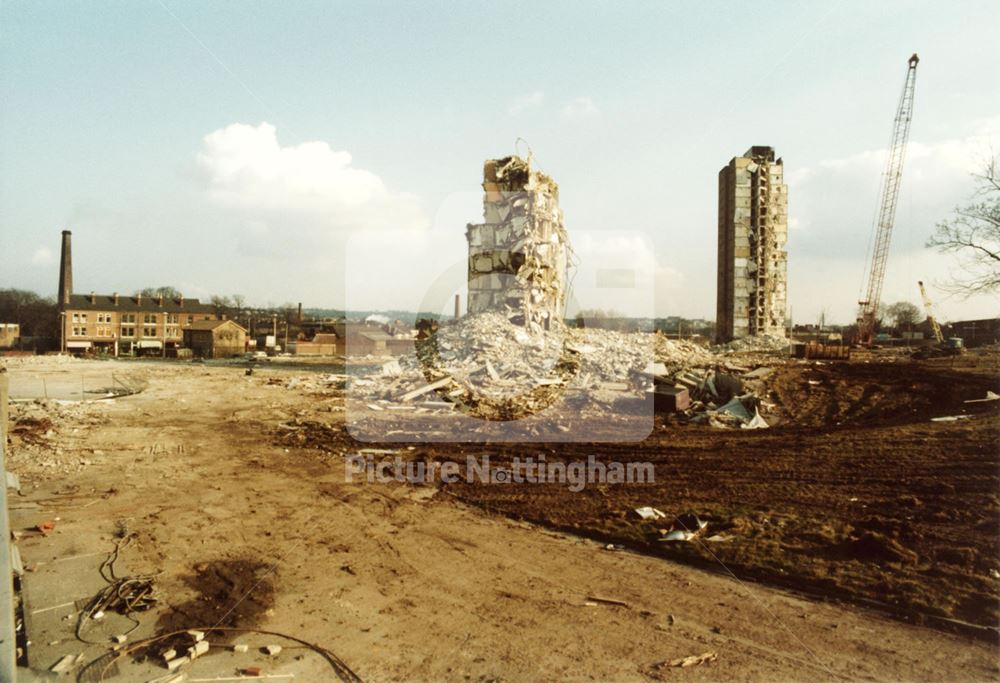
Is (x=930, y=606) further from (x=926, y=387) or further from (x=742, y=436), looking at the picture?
(x=926, y=387)

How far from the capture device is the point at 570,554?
6852mm

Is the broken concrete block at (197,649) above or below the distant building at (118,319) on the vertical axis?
below

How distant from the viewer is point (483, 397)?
17.3 meters

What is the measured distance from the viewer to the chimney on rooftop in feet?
212

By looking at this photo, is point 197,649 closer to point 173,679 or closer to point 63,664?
point 173,679

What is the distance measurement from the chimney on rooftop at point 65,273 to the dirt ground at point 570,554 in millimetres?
66063

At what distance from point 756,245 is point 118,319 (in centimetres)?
7194

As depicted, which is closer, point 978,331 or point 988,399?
point 988,399

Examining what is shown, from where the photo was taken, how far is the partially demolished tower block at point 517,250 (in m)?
25.0

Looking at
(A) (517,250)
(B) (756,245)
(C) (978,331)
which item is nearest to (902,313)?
(C) (978,331)

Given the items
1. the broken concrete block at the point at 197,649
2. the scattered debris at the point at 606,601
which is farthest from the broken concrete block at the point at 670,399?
the broken concrete block at the point at 197,649

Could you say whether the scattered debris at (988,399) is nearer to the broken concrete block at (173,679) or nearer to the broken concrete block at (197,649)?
the broken concrete block at (197,649)

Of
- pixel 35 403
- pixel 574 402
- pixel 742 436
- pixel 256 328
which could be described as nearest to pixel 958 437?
pixel 742 436

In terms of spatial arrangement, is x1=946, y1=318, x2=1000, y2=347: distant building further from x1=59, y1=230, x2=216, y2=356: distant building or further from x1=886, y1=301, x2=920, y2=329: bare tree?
x1=59, y1=230, x2=216, y2=356: distant building
